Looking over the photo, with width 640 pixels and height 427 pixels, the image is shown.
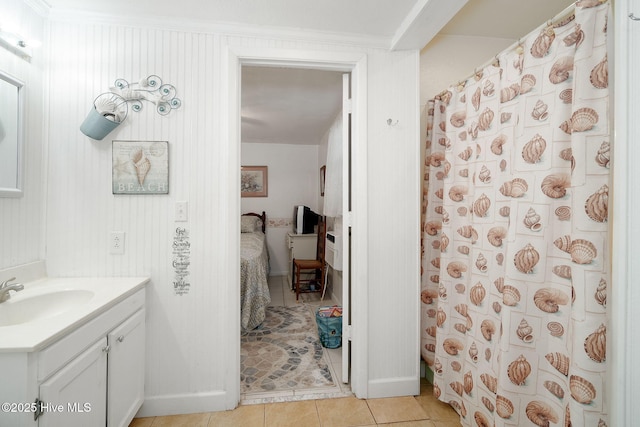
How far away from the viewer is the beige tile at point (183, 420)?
61.9 inches

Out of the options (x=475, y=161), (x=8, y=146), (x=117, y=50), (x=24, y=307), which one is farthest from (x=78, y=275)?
(x=475, y=161)

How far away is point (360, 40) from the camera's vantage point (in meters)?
1.80

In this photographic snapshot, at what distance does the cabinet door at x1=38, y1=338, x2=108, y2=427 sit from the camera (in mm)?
914

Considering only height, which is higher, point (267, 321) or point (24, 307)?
point (24, 307)

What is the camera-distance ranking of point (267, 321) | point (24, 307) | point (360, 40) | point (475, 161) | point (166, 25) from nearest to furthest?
point (24, 307) < point (475, 161) < point (166, 25) < point (360, 40) < point (267, 321)

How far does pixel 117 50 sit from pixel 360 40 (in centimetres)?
151

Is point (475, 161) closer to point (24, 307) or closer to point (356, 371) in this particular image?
point (356, 371)

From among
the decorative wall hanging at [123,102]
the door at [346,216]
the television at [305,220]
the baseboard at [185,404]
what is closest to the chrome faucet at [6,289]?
the decorative wall hanging at [123,102]

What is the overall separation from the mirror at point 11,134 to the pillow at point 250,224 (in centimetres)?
325

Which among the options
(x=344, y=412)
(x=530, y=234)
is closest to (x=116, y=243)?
(x=344, y=412)

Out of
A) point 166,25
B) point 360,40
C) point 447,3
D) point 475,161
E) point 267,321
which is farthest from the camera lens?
point 267,321

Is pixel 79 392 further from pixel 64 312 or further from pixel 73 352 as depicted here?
pixel 64 312

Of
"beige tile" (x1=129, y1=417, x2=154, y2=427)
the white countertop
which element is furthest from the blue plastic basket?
the white countertop

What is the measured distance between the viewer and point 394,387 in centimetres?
183
